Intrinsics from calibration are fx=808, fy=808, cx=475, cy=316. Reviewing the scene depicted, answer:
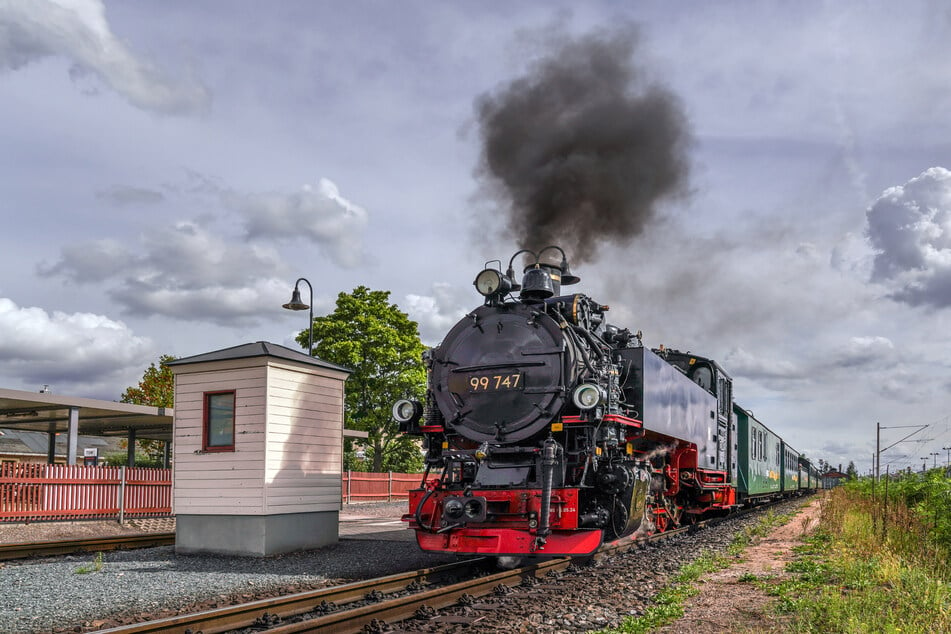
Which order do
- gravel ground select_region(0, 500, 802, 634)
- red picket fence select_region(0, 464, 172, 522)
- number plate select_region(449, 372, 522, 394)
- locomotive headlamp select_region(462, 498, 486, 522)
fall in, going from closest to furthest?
gravel ground select_region(0, 500, 802, 634) < locomotive headlamp select_region(462, 498, 486, 522) < number plate select_region(449, 372, 522, 394) < red picket fence select_region(0, 464, 172, 522)

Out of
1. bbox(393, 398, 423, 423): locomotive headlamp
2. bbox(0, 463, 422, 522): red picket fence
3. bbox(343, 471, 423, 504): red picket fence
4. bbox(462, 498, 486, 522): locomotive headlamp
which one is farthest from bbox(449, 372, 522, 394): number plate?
bbox(343, 471, 423, 504): red picket fence

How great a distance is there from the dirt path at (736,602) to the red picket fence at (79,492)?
12021 mm

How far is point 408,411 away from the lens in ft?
34.4

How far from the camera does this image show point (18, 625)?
19.9ft

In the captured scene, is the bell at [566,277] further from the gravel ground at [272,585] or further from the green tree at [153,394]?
the green tree at [153,394]

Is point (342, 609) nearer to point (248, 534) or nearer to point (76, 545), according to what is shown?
point (248, 534)

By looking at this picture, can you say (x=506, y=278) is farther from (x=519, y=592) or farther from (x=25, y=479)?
(x=25, y=479)

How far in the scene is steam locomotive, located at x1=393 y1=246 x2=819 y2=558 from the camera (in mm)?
8547

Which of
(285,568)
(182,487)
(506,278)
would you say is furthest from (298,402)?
(506,278)

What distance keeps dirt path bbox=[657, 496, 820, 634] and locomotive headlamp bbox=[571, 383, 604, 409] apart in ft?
6.87

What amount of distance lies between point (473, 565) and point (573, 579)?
4.62ft

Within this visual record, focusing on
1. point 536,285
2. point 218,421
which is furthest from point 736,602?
point 218,421

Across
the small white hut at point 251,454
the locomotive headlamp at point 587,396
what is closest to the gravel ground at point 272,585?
the small white hut at point 251,454

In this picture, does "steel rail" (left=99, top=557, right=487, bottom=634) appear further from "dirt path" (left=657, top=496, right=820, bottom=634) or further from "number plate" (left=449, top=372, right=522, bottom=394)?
"dirt path" (left=657, top=496, right=820, bottom=634)
